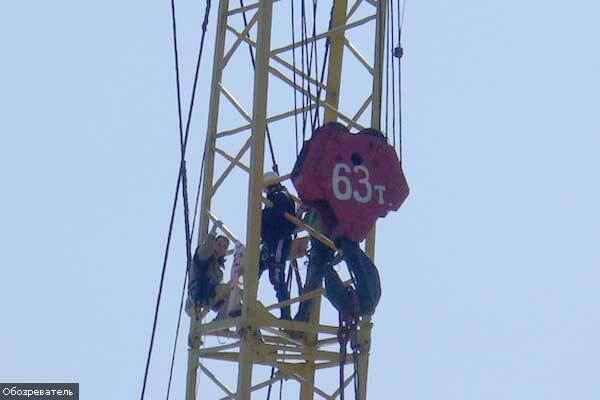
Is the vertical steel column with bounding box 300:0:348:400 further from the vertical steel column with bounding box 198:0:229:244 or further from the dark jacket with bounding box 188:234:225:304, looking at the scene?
the dark jacket with bounding box 188:234:225:304

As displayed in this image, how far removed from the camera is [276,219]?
3244cm

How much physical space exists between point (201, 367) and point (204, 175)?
11.3 feet

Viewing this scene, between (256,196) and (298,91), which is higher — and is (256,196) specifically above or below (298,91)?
below

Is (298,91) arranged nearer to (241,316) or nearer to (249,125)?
(249,125)

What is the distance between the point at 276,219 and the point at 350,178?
5.18ft

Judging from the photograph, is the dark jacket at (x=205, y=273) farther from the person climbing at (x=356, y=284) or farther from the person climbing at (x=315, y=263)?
the person climbing at (x=356, y=284)

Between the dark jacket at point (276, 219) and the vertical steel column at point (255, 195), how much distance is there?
1.95 ft

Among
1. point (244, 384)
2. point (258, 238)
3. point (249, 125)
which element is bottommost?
point (244, 384)

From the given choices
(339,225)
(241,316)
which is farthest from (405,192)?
(241,316)

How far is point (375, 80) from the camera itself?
33.9 meters

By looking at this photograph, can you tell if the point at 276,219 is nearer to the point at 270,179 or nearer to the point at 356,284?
the point at 270,179

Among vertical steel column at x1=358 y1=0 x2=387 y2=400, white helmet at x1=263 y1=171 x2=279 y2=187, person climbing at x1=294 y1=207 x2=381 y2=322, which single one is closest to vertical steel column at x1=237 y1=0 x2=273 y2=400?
white helmet at x1=263 y1=171 x2=279 y2=187

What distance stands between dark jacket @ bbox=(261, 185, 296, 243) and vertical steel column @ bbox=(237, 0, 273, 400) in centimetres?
59

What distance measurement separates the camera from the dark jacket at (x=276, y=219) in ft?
106
